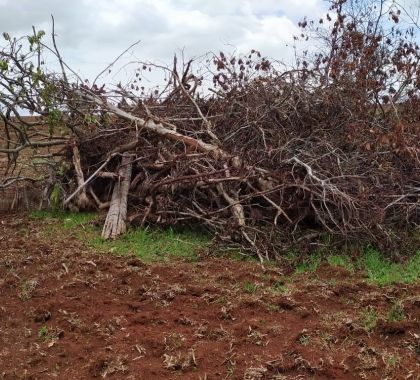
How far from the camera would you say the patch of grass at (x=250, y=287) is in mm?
4795

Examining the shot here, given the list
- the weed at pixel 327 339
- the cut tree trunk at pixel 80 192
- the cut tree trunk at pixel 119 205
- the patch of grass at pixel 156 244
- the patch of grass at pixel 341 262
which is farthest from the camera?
the cut tree trunk at pixel 80 192

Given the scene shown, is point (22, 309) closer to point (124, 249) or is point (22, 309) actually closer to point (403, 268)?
point (124, 249)

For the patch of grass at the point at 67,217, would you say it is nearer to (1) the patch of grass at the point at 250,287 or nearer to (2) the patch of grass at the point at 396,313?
(1) the patch of grass at the point at 250,287

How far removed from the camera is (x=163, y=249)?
20.0ft

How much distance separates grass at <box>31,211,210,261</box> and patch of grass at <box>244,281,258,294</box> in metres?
0.97

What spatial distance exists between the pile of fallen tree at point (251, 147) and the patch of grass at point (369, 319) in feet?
5.06

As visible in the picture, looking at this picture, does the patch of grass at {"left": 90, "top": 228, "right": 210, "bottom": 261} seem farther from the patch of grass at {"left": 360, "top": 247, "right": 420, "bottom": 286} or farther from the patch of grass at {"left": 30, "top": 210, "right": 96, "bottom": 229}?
the patch of grass at {"left": 360, "top": 247, "right": 420, "bottom": 286}

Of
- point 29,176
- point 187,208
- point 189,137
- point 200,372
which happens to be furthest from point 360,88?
point 200,372

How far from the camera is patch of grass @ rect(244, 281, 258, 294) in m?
4.80

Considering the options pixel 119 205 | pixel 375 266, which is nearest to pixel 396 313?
pixel 375 266

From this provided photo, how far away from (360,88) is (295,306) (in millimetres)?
4116

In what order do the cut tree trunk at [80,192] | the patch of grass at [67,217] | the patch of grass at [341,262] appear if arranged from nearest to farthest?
1. the patch of grass at [341,262]
2. the patch of grass at [67,217]
3. the cut tree trunk at [80,192]

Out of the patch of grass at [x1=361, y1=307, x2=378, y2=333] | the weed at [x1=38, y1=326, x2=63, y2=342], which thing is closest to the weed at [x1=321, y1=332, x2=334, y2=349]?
the patch of grass at [x1=361, y1=307, x2=378, y2=333]

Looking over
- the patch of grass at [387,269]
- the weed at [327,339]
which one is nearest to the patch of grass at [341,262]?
the patch of grass at [387,269]
